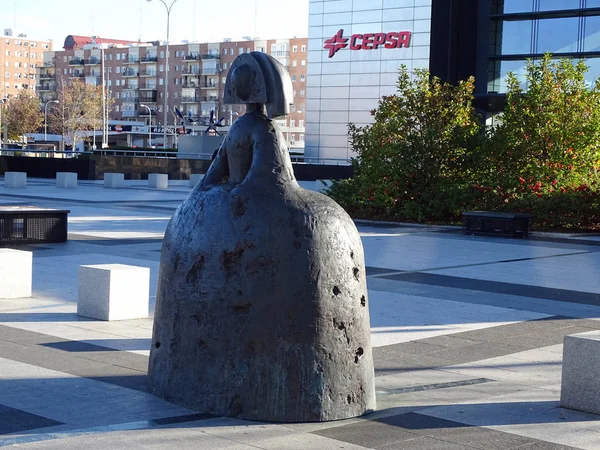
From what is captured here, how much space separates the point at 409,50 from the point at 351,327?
55.4 metres

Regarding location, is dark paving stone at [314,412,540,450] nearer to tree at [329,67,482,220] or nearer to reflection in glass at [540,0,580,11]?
tree at [329,67,482,220]

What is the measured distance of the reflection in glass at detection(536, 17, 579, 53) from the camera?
52031 millimetres

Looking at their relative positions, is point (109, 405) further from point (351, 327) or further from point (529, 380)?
point (529, 380)

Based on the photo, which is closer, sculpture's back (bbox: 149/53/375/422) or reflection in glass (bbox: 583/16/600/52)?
sculpture's back (bbox: 149/53/375/422)

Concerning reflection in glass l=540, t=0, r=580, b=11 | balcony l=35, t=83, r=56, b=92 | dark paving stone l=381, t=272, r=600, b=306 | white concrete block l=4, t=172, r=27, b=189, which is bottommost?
dark paving stone l=381, t=272, r=600, b=306

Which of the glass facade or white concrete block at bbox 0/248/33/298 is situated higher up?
the glass facade

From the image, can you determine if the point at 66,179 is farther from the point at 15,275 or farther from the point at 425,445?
the point at 425,445

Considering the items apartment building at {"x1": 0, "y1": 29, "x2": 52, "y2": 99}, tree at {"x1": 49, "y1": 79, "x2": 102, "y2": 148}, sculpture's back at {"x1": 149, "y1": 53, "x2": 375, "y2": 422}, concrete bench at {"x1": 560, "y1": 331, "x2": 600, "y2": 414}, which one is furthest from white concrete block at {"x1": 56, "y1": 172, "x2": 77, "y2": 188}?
apartment building at {"x1": 0, "y1": 29, "x2": 52, "y2": 99}

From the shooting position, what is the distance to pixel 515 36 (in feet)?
177

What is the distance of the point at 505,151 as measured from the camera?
26234mm

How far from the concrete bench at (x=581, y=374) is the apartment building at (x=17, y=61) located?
189 meters

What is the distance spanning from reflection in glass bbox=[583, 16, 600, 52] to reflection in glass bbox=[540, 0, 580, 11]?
105 centimetres

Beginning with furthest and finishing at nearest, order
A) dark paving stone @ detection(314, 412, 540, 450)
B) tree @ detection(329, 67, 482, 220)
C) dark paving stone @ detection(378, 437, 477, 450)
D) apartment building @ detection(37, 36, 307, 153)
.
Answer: apartment building @ detection(37, 36, 307, 153) → tree @ detection(329, 67, 482, 220) → dark paving stone @ detection(314, 412, 540, 450) → dark paving stone @ detection(378, 437, 477, 450)

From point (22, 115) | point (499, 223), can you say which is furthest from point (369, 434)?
point (22, 115)
